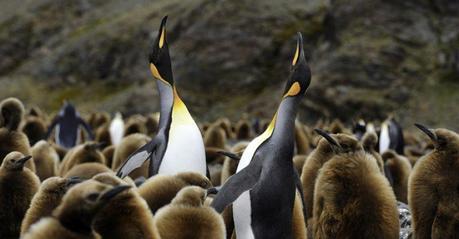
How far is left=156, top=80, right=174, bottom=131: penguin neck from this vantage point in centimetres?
687

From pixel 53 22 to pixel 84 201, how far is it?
40336 mm

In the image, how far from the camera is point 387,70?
26.5 metres

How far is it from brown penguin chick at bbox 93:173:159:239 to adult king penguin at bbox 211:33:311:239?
81 centimetres

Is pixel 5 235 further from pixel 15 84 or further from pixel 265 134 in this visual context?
pixel 15 84

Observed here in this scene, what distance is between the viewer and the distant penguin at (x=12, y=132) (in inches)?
267

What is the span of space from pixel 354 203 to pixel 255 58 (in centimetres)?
2626

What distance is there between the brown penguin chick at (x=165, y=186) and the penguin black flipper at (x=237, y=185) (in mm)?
205

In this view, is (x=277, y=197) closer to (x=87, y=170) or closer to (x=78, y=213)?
(x=78, y=213)

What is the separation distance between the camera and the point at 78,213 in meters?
3.40

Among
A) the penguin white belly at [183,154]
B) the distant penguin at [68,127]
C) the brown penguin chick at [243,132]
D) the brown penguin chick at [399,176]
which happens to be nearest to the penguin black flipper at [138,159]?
the penguin white belly at [183,154]

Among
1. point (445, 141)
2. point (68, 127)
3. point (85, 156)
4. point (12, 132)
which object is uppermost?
Result: point (445, 141)

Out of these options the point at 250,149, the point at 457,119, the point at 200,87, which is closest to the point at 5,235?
the point at 250,149

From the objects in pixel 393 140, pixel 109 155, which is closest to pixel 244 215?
pixel 109 155

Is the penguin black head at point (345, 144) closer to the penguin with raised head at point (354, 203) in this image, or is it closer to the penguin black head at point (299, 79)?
the penguin with raised head at point (354, 203)
